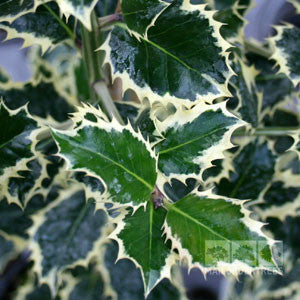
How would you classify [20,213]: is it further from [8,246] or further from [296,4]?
[296,4]

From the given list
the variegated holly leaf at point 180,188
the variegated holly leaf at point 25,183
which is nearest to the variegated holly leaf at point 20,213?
the variegated holly leaf at point 25,183

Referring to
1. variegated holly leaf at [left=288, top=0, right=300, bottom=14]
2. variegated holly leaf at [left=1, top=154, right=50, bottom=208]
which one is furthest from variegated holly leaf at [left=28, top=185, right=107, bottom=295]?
variegated holly leaf at [left=288, top=0, right=300, bottom=14]

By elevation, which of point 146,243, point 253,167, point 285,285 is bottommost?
point 285,285

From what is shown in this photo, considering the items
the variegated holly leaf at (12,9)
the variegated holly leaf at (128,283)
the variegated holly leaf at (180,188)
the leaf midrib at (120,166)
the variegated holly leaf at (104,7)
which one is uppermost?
the variegated holly leaf at (12,9)

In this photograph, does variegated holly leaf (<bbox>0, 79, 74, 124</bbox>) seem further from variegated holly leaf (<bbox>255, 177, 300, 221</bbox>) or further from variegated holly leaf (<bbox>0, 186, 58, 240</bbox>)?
variegated holly leaf (<bbox>255, 177, 300, 221</bbox>)

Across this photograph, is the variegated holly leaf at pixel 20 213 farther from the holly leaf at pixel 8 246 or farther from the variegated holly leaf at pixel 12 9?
the variegated holly leaf at pixel 12 9

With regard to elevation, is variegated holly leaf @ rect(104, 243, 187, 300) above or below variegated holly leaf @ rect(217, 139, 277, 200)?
below

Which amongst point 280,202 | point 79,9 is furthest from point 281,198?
point 79,9
